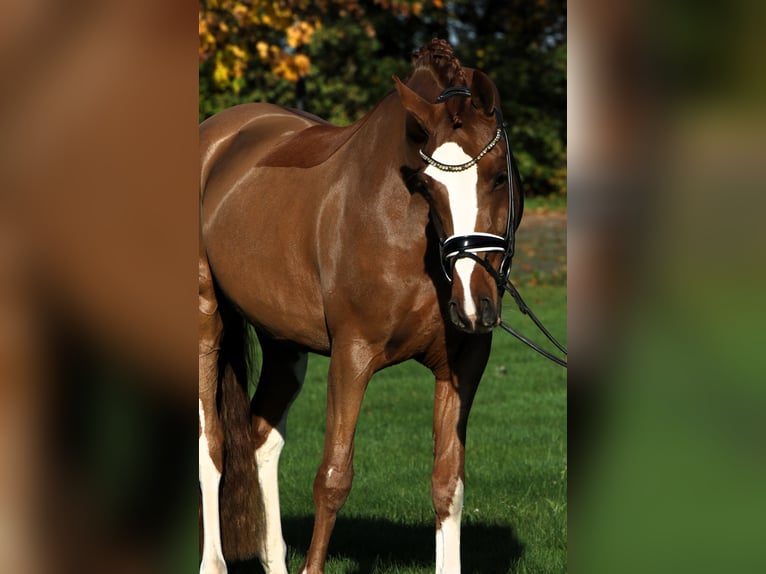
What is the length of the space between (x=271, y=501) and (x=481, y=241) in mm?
2293

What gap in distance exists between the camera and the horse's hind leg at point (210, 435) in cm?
471

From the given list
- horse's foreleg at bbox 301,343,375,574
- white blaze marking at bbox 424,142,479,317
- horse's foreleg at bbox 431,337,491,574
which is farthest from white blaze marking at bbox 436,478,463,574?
white blaze marking at bbox 424,142,479,317

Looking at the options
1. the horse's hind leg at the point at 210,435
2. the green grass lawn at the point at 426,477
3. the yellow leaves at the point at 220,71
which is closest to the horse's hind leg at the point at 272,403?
the horse's hind leg at the point at 210,435

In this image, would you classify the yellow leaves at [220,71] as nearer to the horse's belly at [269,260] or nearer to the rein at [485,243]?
the horse's belly at [269,260]

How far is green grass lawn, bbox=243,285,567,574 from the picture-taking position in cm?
498

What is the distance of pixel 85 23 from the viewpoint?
1158 millimetres

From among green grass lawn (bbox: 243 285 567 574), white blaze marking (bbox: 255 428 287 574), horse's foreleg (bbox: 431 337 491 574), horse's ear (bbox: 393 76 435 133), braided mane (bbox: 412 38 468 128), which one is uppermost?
braided mane (bbox: 412 38 468 128)

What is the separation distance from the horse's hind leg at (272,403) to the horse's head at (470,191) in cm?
196

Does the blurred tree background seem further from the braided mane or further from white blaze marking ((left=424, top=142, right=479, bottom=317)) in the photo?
white blaze marking ((left=424, top=142, right=479, bottom=317))

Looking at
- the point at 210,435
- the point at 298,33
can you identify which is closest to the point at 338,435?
the point at 210,435

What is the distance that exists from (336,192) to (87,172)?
105 inches

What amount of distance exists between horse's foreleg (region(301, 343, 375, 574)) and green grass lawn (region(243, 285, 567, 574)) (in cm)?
58

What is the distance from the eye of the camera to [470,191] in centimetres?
307

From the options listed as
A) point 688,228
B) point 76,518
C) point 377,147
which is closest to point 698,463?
point 688,228
